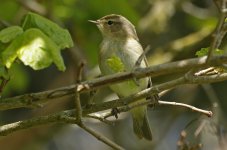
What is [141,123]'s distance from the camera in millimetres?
4918

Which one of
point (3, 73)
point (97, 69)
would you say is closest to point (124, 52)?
point (97, 69)

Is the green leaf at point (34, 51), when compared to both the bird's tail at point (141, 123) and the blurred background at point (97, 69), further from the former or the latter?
the bird's tail at point (141, 123)

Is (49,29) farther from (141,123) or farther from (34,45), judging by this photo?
(141,123)

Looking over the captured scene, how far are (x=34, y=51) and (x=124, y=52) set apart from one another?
2.21 metres

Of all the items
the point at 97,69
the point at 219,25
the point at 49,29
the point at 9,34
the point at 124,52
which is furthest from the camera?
the point at 97,69

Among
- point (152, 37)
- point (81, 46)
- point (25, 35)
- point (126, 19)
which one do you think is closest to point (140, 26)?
point (152, 37)

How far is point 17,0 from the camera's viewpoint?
16.3 feet

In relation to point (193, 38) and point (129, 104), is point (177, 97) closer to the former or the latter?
point (193, 38)

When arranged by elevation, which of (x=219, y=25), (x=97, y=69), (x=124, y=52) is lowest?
(x=97, y=69)

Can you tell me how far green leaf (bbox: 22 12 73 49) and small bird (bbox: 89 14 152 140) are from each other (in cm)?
155

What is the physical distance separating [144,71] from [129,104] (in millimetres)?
544

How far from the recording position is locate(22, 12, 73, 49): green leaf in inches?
98.3

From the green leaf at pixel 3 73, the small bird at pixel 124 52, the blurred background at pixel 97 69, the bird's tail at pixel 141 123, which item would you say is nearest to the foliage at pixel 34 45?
the green leaf at pixel 3 73

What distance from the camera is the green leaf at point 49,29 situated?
250 cm
